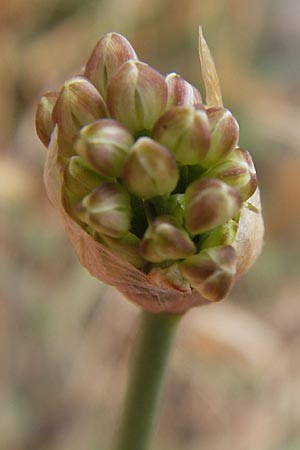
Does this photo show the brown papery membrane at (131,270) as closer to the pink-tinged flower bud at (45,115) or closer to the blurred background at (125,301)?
the pink-tinged flower bud at (45,115)

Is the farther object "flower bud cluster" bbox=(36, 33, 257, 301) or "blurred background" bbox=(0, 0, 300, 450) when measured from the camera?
"blurred background" bbox=(0, 0, 300, 450)

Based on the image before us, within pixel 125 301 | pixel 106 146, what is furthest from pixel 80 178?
pixel 125 301

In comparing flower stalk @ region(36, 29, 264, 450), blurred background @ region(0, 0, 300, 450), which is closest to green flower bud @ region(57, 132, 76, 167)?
flower stalk @ region(36, 29, 264, 450)

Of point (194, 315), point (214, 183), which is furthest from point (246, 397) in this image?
point (214, 183)

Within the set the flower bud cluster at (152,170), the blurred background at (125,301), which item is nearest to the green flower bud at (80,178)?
the flower bud cluster at (152,170)

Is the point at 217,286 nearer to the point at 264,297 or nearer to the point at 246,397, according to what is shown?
the point at 246,397

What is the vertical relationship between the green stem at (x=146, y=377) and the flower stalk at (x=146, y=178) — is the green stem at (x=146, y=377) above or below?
below

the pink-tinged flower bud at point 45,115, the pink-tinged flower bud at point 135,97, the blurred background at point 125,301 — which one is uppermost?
the pink-tinged flower bud at point 135,97

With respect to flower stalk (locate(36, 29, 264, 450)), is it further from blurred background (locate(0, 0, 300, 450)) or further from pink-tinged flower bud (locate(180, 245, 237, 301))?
blurred background (locate(0, 0, 300, 450))
